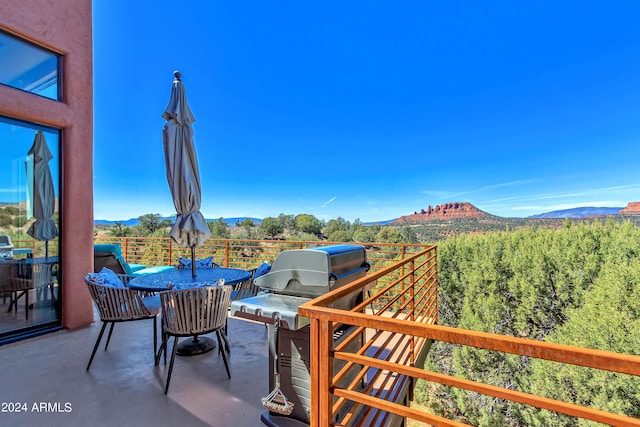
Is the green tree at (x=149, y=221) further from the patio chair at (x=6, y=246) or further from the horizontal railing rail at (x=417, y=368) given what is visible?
the horizontal railing rail at (x=417, y=368)

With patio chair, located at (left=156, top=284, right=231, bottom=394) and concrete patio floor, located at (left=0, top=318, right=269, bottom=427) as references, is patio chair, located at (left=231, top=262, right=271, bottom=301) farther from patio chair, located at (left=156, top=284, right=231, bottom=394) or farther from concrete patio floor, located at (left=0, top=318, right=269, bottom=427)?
patio chair, located at (left=156, top=284, right=231, bottom=394)

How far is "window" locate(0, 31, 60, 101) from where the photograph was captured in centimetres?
309

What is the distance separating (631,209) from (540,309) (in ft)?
11.5

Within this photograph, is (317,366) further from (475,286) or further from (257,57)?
(257,57)

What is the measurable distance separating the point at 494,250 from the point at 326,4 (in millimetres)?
8320

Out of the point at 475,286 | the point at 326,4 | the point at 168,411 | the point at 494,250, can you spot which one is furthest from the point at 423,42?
the point at 168,411

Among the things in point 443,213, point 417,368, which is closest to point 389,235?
point 443,213

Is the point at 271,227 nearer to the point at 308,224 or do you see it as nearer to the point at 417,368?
the point at 308,224

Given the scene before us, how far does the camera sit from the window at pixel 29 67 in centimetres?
309

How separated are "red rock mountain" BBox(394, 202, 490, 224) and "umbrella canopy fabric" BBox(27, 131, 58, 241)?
60.1 ft

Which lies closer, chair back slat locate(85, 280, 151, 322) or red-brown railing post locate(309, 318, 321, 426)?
red-brown railing post locate(309, 318, 321, 426)

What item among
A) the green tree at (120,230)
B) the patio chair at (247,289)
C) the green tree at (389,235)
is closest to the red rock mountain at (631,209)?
the patio chair at (247,289)

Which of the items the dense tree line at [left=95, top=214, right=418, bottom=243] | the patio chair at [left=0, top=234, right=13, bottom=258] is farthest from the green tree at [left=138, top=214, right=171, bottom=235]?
the patio chair at [left=0, top=234, right=13, bottom=258]

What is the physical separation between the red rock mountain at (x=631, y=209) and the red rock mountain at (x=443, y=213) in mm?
9666
